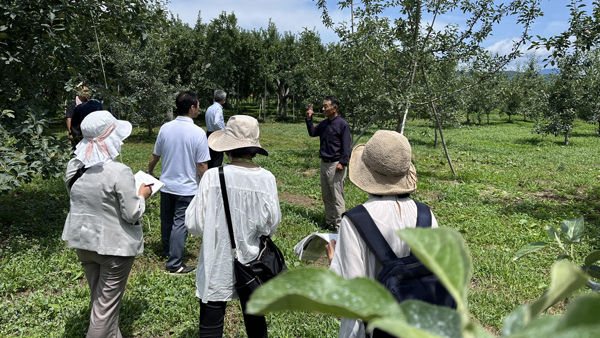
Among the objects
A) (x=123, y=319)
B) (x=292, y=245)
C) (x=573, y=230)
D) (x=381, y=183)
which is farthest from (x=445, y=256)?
(x=292, y=245)

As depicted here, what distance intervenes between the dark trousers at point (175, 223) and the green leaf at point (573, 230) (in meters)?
3.77

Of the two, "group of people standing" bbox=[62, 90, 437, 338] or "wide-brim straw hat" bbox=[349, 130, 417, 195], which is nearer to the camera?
"wide-brim straw hat" bbox=[349, 130, 417, 195]

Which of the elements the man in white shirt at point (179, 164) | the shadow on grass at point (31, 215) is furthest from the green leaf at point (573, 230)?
the shadow on grass at point (31, 215)

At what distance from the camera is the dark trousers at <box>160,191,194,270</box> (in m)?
4.25

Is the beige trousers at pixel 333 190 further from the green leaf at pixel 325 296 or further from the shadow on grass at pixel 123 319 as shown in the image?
the green leaf at pixel 325 296

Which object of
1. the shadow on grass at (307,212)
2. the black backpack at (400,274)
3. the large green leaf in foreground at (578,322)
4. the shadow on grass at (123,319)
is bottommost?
the shadow on grass at (123,319)

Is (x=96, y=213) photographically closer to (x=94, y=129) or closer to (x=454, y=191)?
(x=94, y=129)

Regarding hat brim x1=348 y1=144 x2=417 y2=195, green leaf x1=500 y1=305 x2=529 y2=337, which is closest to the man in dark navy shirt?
hat brim x1=348 y1=144 x2=417 y2=195

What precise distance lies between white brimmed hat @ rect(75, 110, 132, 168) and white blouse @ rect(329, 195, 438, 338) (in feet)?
5.65

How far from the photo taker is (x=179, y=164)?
4215 mm

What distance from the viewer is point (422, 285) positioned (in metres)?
1.50

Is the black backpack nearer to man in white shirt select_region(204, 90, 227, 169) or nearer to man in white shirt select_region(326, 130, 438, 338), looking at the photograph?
man in white shirt select_region(326, 130, 438, 338)

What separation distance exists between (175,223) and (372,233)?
3147mm

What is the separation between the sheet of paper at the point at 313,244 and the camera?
2.09 meters
